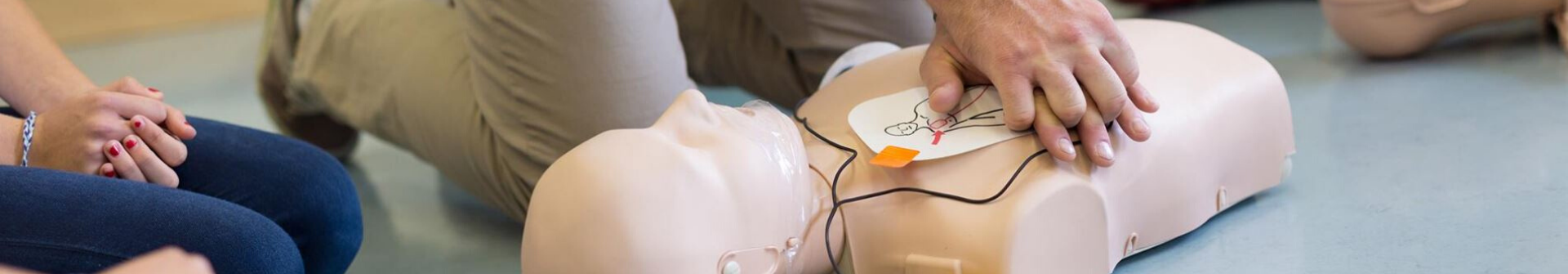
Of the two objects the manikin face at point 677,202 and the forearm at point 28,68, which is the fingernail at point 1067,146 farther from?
the forearm at point 28,68

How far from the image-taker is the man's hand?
1.11 meters

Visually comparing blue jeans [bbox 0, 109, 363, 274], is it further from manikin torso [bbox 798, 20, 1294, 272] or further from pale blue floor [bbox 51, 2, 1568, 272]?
manikin torso [bbox 798, 20, 1294, 272]

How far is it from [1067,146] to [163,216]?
2.52 feet

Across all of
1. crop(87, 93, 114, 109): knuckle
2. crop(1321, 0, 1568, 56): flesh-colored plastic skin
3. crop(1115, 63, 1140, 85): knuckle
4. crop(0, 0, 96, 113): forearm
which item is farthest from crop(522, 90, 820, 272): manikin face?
crop(1321, 0, 1568, 56): flesh-colored plastic skin

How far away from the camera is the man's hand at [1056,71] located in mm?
1111

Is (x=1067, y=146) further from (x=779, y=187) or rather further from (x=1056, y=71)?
(x=779, y=187)

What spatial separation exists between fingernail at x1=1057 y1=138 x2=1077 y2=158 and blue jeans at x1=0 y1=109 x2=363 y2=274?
2.26 ft

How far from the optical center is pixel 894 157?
1.11m

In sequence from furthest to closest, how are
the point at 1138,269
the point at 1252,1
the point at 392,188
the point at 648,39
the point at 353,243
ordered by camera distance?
the point at 1252,1 → the point at 392,188 → the point at 648,39 → the point at 353,243 → the point at 1138,269

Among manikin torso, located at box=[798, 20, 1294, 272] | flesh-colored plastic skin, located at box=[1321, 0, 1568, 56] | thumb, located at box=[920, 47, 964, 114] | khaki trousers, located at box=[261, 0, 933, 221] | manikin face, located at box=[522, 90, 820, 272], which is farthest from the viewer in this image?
flesh-colored plastic skin, located at box=[1321, 0, 1568, 56]

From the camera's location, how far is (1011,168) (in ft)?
3.61

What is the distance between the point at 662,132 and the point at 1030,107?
327 mm

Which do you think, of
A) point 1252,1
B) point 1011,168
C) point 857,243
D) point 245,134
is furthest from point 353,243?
point 1252,1

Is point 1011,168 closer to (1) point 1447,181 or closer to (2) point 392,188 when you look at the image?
(1) point 1447,181
